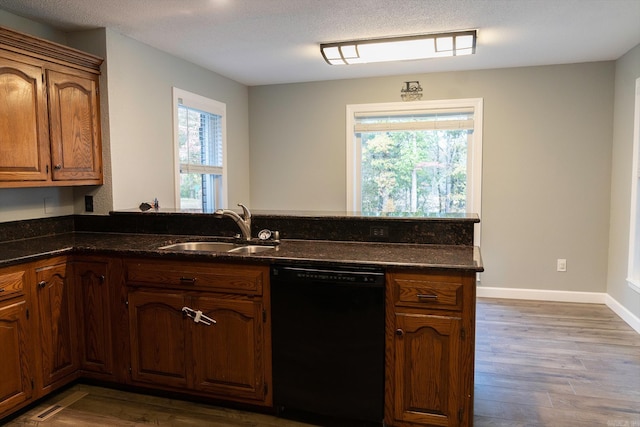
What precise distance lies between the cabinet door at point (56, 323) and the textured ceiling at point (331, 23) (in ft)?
5.45

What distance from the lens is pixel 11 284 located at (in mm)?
2307

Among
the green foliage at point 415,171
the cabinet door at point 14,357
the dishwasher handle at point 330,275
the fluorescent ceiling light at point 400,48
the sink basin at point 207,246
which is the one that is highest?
the fluorescent ceiling light at point 400,48

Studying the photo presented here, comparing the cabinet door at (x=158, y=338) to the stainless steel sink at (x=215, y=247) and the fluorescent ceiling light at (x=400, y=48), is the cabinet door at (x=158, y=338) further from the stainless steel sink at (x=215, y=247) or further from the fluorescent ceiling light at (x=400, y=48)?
the fluorescent ceiling light at (x=400, y=48)

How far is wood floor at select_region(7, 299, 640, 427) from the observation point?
239 cm

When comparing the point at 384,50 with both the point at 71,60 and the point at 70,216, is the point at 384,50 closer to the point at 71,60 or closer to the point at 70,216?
the point at 71,60

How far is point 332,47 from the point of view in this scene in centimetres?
361

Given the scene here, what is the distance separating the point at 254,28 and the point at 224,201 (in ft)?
6.70

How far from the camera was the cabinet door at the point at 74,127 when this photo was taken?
2.88m

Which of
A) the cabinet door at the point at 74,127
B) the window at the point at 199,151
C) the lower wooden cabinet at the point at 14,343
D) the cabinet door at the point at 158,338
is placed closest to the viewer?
the lower wooden cabinet at the point at 14,343

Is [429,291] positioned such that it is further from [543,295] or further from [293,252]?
[543,295]

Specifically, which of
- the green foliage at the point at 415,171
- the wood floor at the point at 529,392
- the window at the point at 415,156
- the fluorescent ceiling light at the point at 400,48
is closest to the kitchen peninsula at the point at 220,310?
the wood floor at the point at 529,392

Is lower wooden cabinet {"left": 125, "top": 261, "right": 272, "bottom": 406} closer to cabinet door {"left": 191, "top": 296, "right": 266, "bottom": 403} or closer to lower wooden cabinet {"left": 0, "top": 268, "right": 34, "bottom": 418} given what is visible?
cabinet door {"left": 191, "top": 296, "right": 266, "bottom": 403}

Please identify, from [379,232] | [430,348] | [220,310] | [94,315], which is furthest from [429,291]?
[94,315]

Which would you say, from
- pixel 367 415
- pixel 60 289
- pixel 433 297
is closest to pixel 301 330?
pixel 367 415
